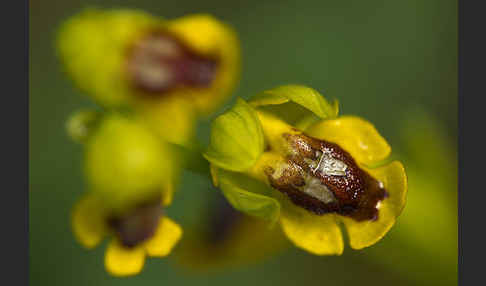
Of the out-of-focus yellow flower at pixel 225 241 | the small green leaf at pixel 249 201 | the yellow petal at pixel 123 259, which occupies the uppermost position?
the small green leaf at pixel 249 201

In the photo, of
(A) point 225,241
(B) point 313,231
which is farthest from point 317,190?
(A) point 225,241

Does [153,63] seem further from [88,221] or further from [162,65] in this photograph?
[88,221]

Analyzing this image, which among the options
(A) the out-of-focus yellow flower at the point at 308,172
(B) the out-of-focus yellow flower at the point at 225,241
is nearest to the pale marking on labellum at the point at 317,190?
(A) the out-of-focus yellow flower at the point at 308,172

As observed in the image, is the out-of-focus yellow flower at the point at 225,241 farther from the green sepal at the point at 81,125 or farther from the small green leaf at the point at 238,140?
the green sepal at the point at 81,125

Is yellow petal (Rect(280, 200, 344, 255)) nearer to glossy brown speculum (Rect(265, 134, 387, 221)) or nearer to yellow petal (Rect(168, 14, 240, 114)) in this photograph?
glossy brown speculum (Rect(265, 134, 387, 221))

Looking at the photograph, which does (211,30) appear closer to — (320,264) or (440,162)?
(440,162)

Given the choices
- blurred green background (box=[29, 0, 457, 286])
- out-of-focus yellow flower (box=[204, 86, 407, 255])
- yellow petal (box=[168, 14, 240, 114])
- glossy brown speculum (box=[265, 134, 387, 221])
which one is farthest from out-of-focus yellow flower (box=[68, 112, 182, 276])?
blurred green background (box=[29, 0, 457, 286])

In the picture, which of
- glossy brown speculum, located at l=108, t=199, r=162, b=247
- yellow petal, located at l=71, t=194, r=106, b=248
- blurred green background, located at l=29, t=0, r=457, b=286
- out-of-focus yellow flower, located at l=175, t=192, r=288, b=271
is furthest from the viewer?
blurred green background, located at l=29, t=0, r=457, b=286
